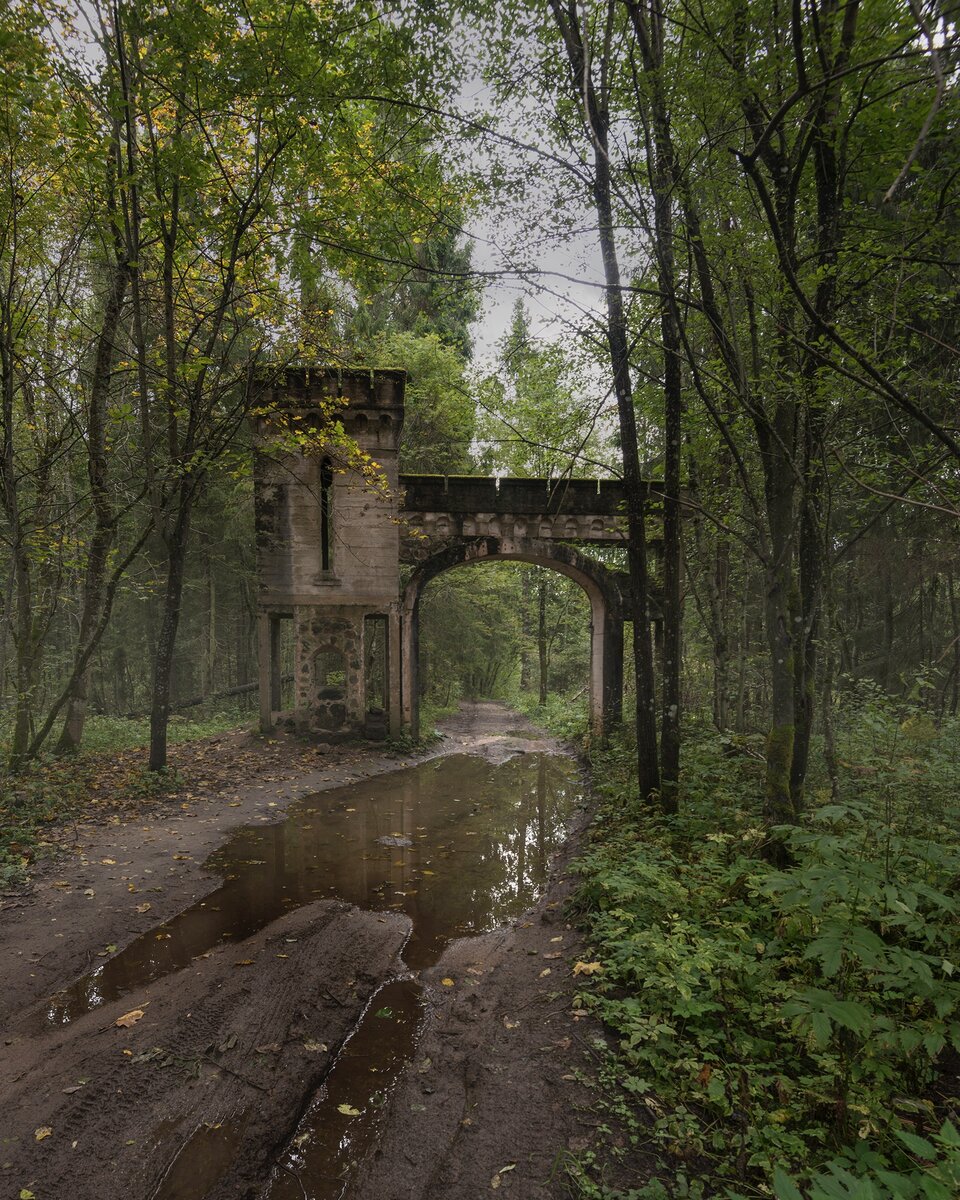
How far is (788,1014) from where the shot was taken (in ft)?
8.50

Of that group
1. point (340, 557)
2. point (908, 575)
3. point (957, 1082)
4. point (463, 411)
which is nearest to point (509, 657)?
point (463, 411)

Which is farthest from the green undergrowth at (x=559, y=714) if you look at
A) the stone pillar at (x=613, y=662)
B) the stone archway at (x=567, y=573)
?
the stone archway at (x=567, y=573)

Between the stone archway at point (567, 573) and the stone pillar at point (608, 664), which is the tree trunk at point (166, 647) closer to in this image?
the stone archway at point (567, 573)

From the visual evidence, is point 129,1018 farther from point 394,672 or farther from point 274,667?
point 274,667

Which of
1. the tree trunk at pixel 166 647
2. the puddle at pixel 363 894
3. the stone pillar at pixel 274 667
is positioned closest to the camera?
the puddle at pixel 363 894

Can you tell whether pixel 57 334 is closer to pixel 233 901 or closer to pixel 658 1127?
pixel 233 901

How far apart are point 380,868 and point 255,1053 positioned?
3.26 metres

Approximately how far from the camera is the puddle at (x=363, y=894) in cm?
295

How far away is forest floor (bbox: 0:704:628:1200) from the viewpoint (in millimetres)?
2793

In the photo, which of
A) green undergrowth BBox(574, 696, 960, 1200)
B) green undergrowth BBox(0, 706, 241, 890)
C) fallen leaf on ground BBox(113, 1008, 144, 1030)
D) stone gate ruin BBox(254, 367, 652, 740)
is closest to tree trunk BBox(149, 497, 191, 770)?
green undergrowth BBox(0, 706, 241, 890)

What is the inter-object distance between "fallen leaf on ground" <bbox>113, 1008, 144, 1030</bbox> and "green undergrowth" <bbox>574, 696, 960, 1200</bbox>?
2.82 meters

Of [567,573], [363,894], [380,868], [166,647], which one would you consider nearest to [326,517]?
[166,647]

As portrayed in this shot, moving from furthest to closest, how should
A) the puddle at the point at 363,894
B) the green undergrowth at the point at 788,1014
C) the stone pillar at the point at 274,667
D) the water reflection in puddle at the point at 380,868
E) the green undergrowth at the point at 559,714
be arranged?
the green undergrowth at the point at 559,714 < the stone pillar at the point at 274,667 < the water reflection in puddle at the point at 380,868 < the puddle at the point at 363,894 < the green undergrowth at the point at 788,1014

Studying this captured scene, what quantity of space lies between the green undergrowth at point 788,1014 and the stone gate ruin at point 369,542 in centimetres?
959
